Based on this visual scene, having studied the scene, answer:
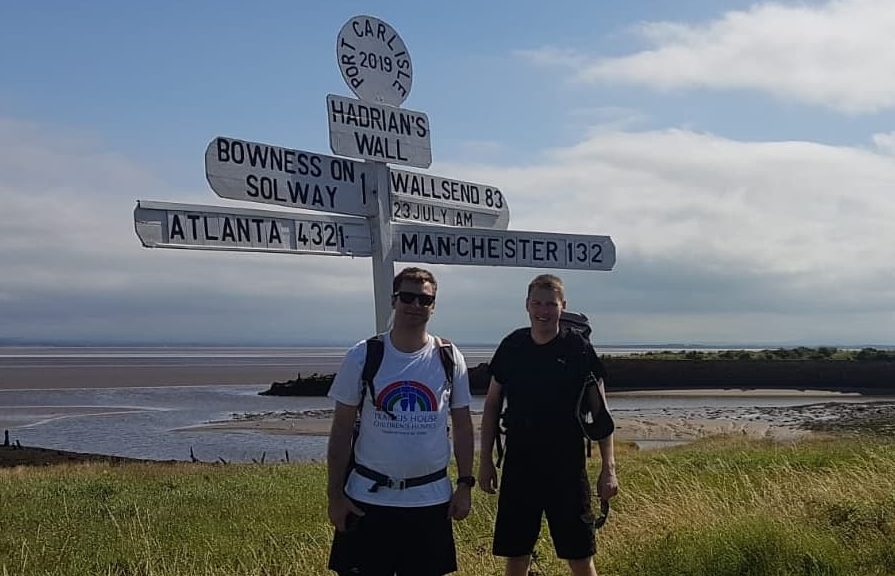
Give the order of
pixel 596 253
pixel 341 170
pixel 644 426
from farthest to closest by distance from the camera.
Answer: pixel 644 426 → pixel 596 253 → pixel 341 170

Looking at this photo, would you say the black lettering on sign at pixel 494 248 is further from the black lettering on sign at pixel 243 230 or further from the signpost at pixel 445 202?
the black lettering on sign at pixel 243 230

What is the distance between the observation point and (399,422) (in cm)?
400

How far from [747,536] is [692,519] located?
0.77 m

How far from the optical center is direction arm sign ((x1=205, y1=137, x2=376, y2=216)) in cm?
567

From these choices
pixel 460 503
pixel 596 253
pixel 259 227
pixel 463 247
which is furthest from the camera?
pixel 596 253

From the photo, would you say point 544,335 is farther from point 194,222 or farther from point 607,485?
point 194,222

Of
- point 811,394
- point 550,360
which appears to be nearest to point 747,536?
point 550,360

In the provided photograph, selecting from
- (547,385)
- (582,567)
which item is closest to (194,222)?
(547,385)

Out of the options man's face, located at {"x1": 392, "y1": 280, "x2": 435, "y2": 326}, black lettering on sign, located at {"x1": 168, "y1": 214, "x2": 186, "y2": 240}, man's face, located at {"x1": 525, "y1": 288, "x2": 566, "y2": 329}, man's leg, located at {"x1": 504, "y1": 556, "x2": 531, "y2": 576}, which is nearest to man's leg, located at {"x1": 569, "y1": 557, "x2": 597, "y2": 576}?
man's leg, located at {"x1": 504, "y1": 556, "x2": 531, "y2": 576}

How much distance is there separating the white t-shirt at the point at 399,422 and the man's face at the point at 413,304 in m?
0.14

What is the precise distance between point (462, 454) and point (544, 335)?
784mm

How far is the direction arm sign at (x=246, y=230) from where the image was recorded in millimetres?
5297

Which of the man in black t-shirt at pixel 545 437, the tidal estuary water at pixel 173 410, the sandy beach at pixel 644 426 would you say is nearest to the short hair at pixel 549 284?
the man in black t-shirt at pixel 545 437

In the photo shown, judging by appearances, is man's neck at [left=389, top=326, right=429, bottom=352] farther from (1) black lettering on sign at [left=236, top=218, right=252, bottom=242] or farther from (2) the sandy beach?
(2) the sandy beach
